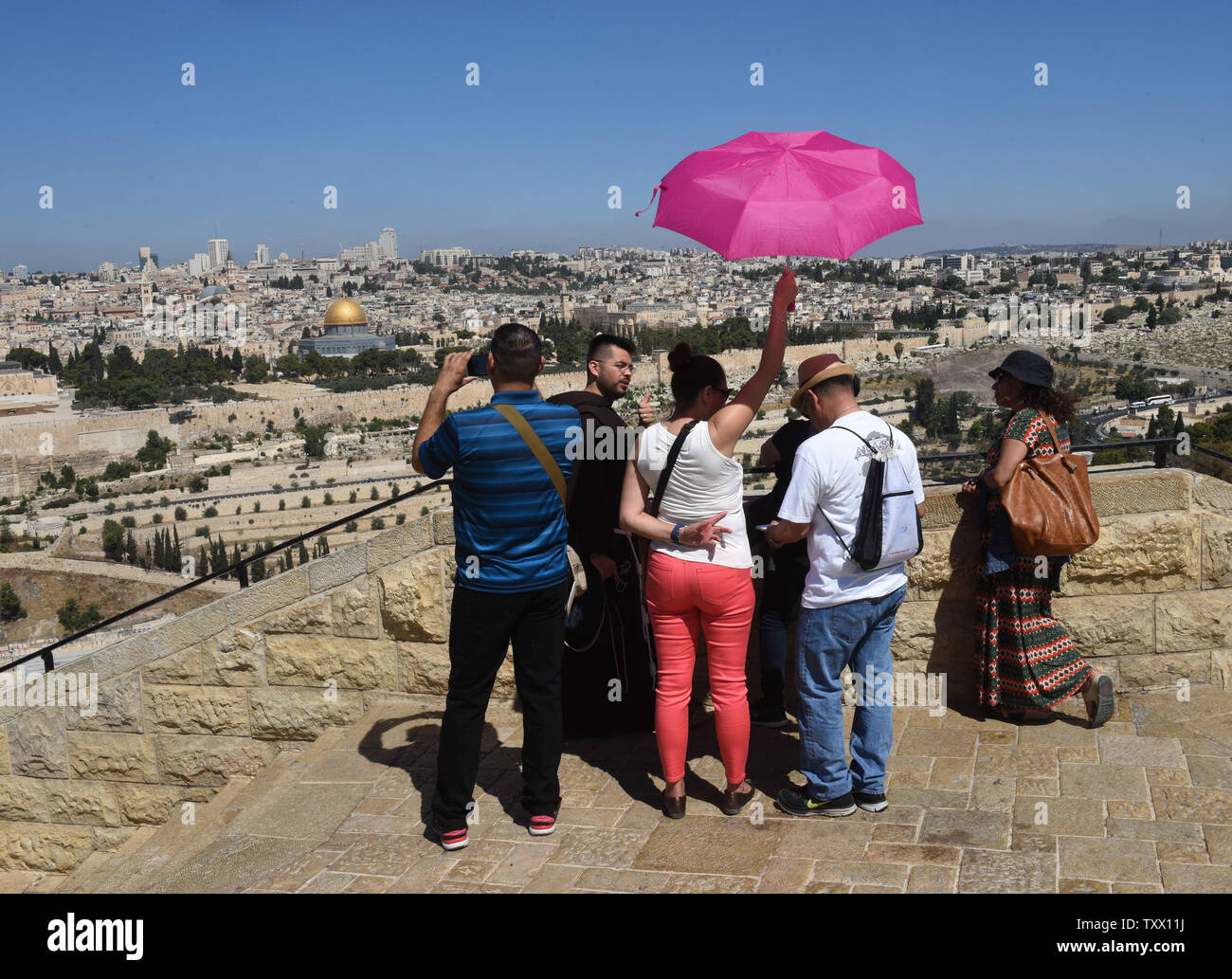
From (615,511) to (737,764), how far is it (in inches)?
31.6

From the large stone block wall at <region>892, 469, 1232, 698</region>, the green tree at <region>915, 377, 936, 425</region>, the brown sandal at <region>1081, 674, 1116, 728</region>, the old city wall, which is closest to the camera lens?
the brown sandal at <region>1081, 674, 1116, 728</region>

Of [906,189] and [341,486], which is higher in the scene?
[906,189]

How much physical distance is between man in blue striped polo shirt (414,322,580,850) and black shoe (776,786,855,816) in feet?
1.98

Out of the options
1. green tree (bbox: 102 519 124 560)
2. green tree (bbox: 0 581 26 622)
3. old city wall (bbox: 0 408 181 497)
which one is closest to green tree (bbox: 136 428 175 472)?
old city wall (bbox: 0 408 181 497)

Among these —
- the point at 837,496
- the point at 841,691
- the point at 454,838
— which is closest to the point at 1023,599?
the point at 841,691

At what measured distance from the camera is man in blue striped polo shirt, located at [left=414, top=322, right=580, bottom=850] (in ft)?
8.86

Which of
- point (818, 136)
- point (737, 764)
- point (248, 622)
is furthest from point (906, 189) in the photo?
point (248, 622)

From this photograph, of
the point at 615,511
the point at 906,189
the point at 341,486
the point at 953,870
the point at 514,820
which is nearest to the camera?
the point at 953,870

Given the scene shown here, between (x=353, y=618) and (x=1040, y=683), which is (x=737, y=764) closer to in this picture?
(x=1040, y=683)

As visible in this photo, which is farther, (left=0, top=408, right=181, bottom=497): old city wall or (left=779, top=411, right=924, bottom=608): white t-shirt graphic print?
(left=0, top=408, right=181, bottom=497): old city wall

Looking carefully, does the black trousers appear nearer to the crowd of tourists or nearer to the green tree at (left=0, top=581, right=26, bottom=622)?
the crowd of tourists

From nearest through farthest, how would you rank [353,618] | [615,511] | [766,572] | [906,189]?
[906,189], [615,511], [766,572], [353,618]

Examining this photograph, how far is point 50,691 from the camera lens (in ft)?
13.9

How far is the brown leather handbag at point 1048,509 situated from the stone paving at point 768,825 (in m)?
0.61
